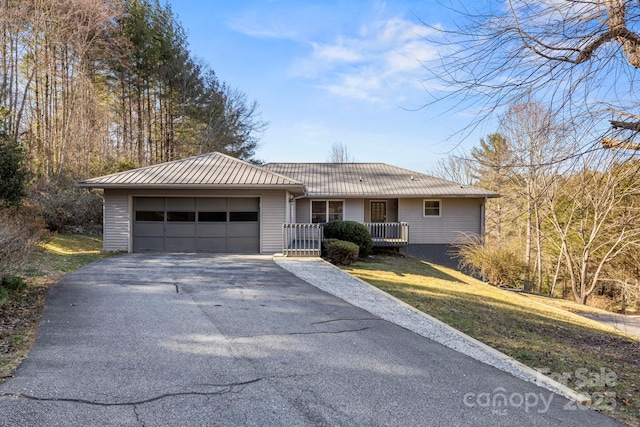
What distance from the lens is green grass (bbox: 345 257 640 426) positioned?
420cm

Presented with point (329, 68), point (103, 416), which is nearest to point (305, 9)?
point (329, 68)

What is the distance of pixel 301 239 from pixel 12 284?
28.1 feet

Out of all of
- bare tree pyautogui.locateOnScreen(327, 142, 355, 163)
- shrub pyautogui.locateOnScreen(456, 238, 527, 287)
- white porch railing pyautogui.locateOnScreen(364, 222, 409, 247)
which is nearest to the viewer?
shrub pyautogui.locateOnScreen(456, 238, 527, 287)

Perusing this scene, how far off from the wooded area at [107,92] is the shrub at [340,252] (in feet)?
40.6

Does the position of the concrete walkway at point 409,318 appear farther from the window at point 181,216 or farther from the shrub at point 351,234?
the window at point 181,216

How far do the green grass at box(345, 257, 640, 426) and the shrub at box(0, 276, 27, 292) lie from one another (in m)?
7.30

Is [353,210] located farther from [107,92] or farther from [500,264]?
[107,92]

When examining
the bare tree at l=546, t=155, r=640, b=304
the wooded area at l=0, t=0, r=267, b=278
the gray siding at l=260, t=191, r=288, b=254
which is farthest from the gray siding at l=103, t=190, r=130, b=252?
the bare tree at l=546, t=155, r=640, b=304

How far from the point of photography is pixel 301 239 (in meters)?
13.7

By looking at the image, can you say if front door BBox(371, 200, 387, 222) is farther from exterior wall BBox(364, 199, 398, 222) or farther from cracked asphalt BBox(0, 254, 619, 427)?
cracked asphalt BBox(0, 254, 619, 427)

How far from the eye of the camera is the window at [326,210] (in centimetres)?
1845

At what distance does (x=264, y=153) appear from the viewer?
31.1 meters

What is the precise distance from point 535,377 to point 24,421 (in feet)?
15.3

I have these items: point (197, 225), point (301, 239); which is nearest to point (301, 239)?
point (301, 239)
